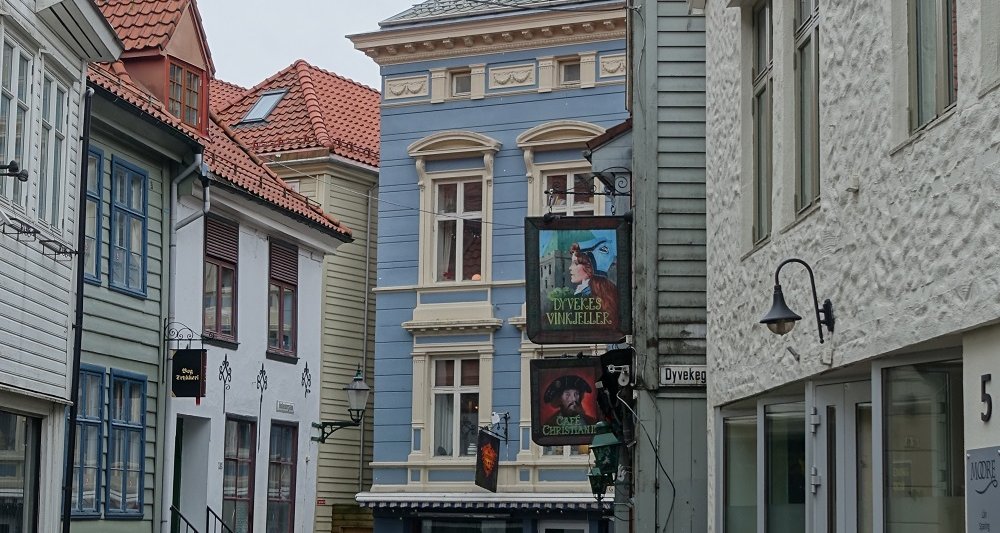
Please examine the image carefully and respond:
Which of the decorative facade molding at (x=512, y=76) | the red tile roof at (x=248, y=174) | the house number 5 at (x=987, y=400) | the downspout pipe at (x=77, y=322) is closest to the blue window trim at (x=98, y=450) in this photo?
the downspout pipe at (x=77, y=322)

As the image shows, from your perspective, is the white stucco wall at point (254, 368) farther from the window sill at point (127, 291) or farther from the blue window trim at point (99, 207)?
the blue window trim at point (99, 207)

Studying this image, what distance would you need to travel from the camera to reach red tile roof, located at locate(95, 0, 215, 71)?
2180cm

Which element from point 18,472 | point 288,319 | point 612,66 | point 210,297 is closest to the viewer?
point 18,472

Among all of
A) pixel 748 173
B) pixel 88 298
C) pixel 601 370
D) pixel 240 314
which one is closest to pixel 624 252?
pixel 601 370

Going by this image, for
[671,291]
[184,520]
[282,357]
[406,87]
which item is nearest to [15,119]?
[671,291]

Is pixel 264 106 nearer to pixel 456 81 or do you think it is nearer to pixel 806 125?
pixel 456 81

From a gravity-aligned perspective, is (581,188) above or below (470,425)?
above

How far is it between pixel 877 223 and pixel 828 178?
1048 mm

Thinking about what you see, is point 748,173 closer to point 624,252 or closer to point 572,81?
point 624,252

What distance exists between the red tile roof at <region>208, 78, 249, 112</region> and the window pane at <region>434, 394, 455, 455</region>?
9857 mm

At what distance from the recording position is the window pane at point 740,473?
1316cm

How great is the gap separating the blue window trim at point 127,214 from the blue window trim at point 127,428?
98cm

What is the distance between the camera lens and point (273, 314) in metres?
24.1

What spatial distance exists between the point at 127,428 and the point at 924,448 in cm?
1234
